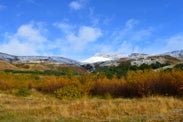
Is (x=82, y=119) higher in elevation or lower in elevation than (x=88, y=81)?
lower

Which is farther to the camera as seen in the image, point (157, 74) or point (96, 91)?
point (96, 91)

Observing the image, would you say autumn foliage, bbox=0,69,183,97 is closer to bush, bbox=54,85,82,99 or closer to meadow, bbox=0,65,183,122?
meadow, bbox=0,65,183,122

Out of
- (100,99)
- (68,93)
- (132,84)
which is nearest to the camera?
(68,93)

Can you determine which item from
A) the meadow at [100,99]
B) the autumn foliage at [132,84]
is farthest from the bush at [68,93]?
the autumn foliage at [132,84]

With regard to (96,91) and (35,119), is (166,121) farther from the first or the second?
(96,91)

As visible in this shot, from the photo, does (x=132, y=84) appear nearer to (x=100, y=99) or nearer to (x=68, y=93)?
(x=100, y=99)

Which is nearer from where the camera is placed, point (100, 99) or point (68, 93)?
point (68, 93)

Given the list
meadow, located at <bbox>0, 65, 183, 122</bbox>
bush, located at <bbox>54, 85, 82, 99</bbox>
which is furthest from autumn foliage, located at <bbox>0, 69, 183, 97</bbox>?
bush, located at <bbox>54, 85, 82, 99</bbox>

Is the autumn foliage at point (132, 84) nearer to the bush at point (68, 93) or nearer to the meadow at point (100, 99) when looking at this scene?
the meadow at point (100, 99)

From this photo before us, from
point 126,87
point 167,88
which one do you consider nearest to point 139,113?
point 167,88

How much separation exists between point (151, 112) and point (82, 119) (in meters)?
4.68

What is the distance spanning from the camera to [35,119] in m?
20.0

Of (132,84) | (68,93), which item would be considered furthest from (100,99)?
(132,84)

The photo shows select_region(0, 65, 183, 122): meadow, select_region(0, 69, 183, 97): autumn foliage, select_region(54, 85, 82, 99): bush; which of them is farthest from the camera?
select_region(0, 69, 183, 97): autumn foliage
